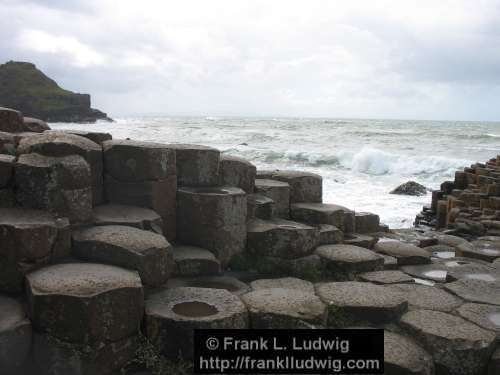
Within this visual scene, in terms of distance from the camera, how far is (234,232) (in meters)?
5.25

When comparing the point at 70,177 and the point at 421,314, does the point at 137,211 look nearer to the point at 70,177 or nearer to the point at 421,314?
the point at 70,177

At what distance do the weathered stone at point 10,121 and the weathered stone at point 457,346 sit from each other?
4.74m

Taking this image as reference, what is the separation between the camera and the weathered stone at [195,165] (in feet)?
17.9

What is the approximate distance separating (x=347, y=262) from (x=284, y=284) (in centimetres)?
82

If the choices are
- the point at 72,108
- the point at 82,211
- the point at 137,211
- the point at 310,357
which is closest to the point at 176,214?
the point at 137,211

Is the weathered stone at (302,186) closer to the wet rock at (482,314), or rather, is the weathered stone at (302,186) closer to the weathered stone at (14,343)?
the wet rock at (482,314)

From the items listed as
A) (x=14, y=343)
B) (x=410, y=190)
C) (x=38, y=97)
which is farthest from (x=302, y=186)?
(x=38, y=97)

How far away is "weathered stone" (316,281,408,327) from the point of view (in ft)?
13.6

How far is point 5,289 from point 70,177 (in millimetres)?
1033

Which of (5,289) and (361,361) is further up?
(5,289)

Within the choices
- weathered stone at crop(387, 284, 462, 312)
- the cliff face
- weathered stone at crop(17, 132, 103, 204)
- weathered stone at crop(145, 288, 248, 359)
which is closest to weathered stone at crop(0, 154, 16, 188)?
weathered stone at crop(17, 132, 103, 204)

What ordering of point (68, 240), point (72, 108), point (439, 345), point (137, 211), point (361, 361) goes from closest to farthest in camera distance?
1. point (361, 361)
2. point (439, 345)
3. point (68, 240)
4. point (137, 211)
5. point (72, 108)

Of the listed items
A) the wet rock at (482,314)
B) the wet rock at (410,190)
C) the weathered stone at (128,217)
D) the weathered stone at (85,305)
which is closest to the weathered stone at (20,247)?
the weathered stone at (85,305)

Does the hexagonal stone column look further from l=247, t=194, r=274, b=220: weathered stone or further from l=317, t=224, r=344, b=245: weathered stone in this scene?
l=317, t=224, r=344, b=245: weathered stone
